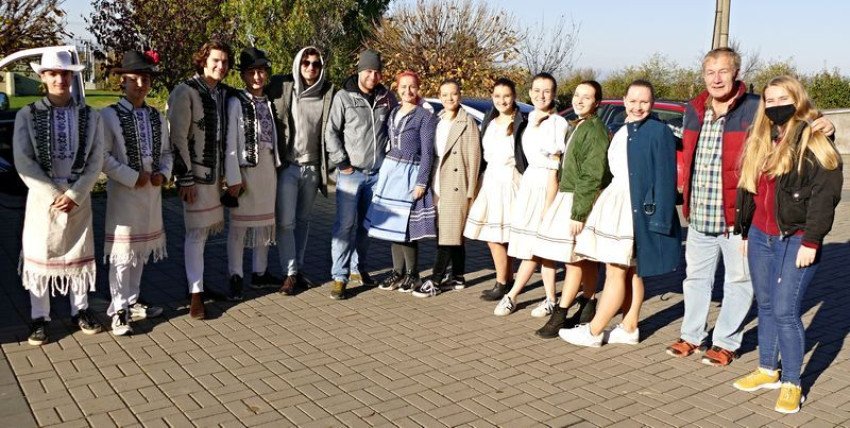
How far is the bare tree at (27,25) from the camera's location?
1176 cm

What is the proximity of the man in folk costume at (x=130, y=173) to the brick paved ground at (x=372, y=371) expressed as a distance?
47 cm

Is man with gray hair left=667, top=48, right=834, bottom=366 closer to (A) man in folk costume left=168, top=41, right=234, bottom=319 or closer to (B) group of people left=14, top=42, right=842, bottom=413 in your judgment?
(B) group of people left=14, top=42, right=842, bottom=413

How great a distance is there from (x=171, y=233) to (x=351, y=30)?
69.9ft

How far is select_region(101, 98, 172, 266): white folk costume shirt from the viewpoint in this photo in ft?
18.6

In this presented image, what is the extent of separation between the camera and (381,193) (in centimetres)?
695

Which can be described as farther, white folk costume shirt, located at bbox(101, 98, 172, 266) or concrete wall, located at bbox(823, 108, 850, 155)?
concrete wall, located at bbox(823, 108, 850, 155)

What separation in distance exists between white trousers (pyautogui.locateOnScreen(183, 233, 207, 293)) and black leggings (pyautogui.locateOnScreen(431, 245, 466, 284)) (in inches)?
80.1

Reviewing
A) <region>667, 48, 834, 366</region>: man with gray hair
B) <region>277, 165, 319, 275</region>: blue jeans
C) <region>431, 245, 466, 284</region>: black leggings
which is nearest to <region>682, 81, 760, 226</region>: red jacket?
<region>667, 48, 834, 366</region>: man with gray hair

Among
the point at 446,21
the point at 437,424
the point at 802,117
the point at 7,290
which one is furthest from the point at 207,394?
the point at 446,21

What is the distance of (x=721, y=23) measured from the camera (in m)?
12.8

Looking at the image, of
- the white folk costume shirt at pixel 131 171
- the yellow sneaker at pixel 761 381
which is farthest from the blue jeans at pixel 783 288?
Result: the white folk costume shirt at pixel 131 171

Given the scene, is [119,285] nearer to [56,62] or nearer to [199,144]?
[199,144]

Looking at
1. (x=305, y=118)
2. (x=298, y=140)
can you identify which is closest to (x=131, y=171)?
(x=298, y=140)

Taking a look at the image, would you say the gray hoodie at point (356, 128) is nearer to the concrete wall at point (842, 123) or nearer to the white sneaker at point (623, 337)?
the white sneaker at point (623, 337)
